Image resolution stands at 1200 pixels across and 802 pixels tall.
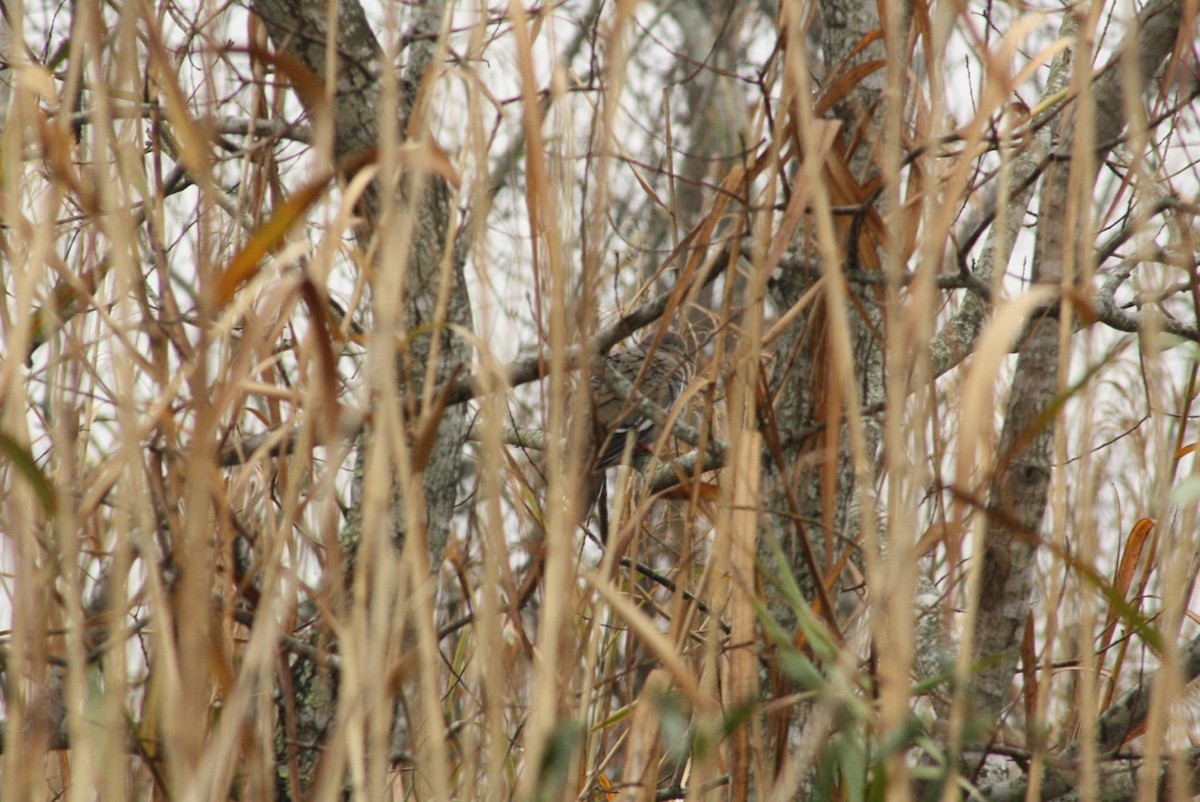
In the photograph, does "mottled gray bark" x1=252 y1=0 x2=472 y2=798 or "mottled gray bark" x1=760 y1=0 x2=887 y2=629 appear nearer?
"mottled gray bark" x1=760 y1=0 x2=887 y2=629

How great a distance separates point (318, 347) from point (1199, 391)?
1.99m

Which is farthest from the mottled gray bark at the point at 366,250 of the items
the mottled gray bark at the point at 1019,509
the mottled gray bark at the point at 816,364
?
the mottled gray bark at the point at 1019,509

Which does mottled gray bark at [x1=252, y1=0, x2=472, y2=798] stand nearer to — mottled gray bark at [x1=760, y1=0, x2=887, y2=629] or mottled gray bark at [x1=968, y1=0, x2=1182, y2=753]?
mottled gray bark at [x1=760, y1=0, x2=887, y2=629]

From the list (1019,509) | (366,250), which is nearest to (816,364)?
(1019,509)

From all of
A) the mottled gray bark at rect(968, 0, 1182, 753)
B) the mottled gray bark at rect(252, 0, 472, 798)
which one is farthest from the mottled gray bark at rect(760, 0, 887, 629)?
the mottled gray bark at rect(252, 0, 472, 798)

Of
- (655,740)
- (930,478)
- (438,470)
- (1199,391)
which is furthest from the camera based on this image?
(1199,391)

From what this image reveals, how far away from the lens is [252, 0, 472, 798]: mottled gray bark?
1700mm

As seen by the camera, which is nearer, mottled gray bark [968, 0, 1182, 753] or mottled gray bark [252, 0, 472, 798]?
mottled gray bark [968, 0, 1182, 753]

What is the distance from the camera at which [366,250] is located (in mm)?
1691

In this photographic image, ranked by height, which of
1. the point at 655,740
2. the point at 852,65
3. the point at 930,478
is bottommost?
the point at 655,740

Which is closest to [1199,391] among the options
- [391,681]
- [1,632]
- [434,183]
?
[434,183]

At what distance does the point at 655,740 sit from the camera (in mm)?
1259

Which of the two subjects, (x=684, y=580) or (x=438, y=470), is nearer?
(x=684, y=580)

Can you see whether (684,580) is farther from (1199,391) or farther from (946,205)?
(1199,391)
